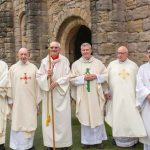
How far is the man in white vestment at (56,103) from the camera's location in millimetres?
6676

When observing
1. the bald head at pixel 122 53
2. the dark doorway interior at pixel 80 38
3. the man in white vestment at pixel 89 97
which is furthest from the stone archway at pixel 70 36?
the bald head at pixel 122 53

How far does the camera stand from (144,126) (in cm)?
638

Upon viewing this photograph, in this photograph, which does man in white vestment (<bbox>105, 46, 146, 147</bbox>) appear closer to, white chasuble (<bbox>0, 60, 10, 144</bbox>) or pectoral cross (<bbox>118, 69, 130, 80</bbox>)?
pectoral cross (<bbox>118, 69, 130, 80</bbox>)

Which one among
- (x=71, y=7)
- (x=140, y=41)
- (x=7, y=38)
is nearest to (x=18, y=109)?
(x=140, y=41)

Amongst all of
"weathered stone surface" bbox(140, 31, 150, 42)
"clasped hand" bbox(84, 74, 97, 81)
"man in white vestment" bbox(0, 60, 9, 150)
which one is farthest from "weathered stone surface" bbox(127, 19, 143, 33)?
"man in white vestment" bbox(0, 60, 9, 150)

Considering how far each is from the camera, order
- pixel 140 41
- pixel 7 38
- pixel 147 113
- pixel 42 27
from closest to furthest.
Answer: pixel 147 113 → pixel 140 41 → pixel 42 27 → pixel 7 38

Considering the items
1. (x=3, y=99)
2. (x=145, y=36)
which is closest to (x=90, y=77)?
(x=3, y=99)

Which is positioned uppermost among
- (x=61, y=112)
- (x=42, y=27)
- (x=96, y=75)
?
(x=42, y=27)

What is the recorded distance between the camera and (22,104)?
22.4 ft

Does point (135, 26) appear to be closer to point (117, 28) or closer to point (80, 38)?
point (117, 28)

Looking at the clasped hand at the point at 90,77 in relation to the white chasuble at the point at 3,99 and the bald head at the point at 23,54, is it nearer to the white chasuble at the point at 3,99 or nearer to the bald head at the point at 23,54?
the bald head at the point at 23,54

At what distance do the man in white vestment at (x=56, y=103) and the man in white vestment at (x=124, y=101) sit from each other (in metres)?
0.90

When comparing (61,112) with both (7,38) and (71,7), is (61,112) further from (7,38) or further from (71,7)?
(7,38)

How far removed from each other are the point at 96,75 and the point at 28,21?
714 centimetres
